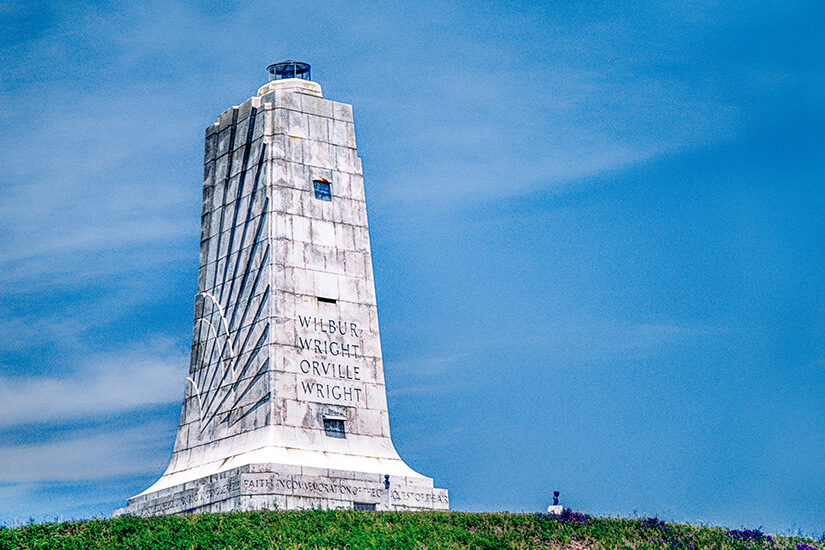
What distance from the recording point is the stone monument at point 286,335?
33.8 m

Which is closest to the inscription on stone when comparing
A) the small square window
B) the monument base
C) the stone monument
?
the stone monument

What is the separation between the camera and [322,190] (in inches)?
1457

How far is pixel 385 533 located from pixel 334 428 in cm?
783

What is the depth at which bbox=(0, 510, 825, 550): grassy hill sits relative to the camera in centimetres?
2606

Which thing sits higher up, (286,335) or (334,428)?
(286,335)

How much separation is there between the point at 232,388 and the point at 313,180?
6.08 meters

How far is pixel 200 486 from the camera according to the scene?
3397 centimetres

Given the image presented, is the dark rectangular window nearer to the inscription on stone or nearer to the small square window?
A: the inscription on stone

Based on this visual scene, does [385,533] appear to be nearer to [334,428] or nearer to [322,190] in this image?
[334,428]

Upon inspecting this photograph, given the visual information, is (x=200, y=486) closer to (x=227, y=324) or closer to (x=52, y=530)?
(x=227, y=324)

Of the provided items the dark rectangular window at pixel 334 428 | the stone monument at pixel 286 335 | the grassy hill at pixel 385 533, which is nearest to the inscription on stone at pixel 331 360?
the stone monument at pixel 286 335

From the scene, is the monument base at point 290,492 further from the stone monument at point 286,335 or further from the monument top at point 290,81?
the monument top at point 290,81

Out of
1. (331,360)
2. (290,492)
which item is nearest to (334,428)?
(331,360)

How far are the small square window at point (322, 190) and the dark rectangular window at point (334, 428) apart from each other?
242 inches
